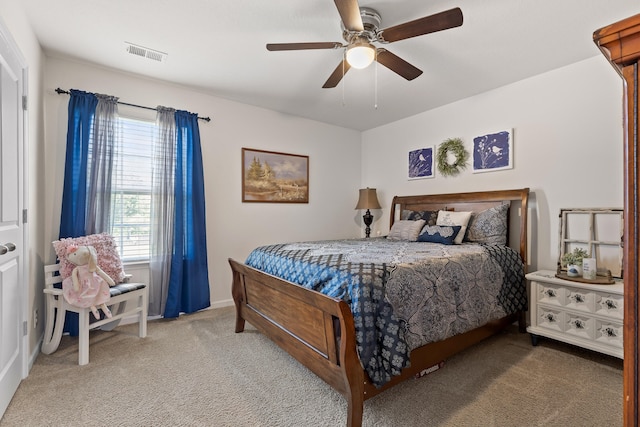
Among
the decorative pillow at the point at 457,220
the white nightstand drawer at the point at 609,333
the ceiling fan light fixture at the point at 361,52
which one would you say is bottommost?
the white nightstand drawer at the point at 609,333

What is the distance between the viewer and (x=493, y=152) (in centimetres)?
345

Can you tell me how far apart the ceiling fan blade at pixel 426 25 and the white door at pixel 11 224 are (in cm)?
223

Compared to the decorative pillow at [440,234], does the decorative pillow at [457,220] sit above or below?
above

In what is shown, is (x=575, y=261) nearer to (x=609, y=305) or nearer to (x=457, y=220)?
(x=609, y=305)

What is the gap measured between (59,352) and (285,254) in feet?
6.61

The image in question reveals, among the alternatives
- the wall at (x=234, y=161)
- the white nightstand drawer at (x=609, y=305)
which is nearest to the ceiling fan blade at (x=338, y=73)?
the wall at (x=234, y=161)

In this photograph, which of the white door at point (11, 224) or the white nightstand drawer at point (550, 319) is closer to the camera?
the white door at point (11, 224)

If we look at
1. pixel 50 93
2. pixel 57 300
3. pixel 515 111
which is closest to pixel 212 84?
pixel 50 93

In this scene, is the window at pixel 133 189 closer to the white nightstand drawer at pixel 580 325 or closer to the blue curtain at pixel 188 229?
the blue curtain at pixel 188 229

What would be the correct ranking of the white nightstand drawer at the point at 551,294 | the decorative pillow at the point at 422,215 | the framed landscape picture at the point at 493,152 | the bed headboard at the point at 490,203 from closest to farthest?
the white nightstand drawer at the point at 551,294 → the bed headboard at the point at 490,203 → the framed landscape picture at the point at 493,152 → the decorative pillow at the point at 422,215

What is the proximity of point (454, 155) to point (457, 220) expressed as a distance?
95cm

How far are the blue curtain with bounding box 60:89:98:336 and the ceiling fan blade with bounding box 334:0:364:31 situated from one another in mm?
2573

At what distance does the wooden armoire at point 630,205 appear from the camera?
1.72 feet

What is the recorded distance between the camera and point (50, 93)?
2814 mm
